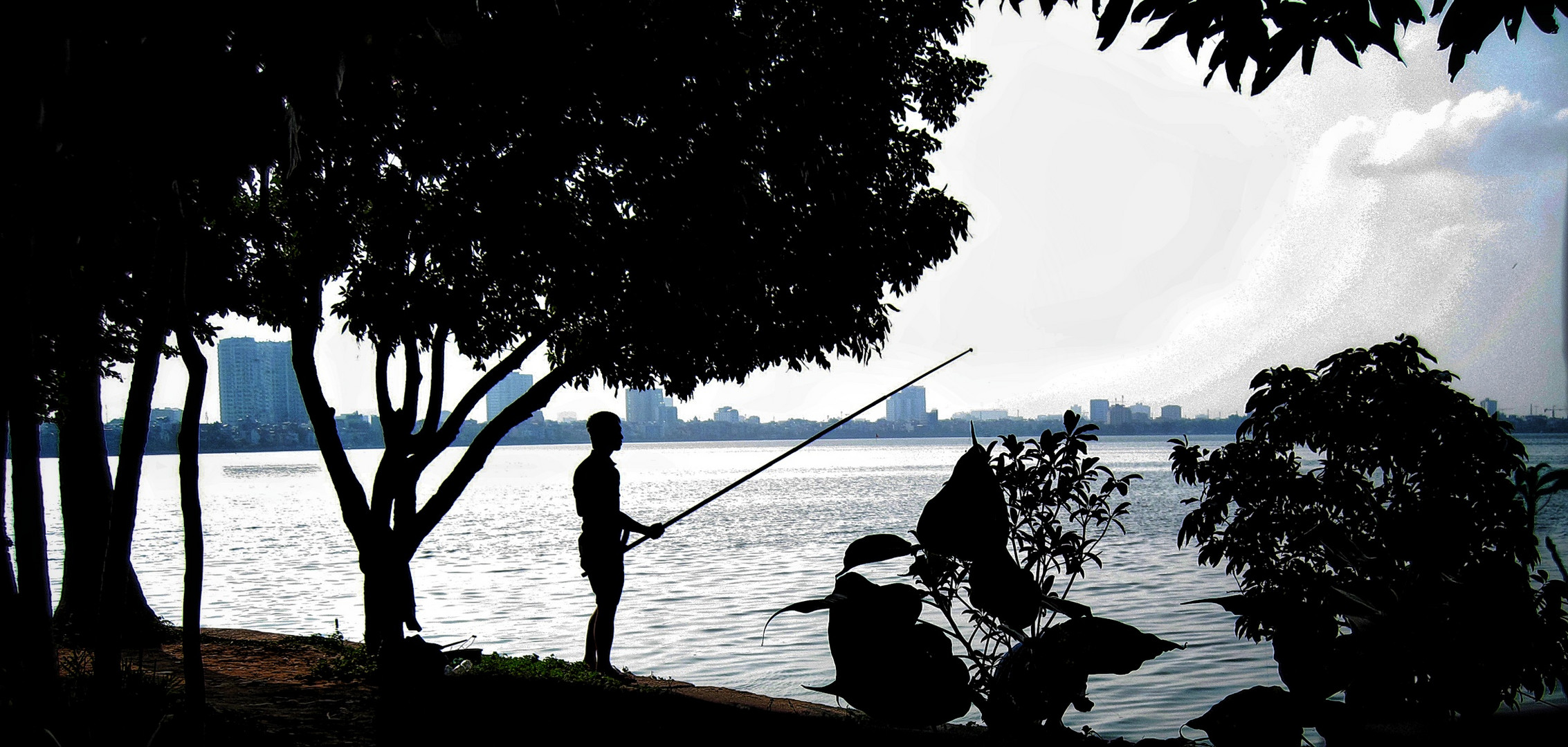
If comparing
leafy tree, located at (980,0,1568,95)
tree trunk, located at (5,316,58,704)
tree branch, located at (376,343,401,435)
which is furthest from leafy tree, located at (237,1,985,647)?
leafy tree, located at (980,0,1568,95)

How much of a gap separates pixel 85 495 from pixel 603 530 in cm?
375

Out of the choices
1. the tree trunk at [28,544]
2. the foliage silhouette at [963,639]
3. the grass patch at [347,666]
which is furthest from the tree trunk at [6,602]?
the grass patch at [347,666]

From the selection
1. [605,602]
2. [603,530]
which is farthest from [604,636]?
[603,530]

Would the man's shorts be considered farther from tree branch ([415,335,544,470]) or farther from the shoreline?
tree branch ([415,335,544,470])

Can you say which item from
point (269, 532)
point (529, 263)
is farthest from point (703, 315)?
point (269, 532)

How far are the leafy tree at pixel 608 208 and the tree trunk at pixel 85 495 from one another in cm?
114

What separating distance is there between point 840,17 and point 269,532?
80.0 ft

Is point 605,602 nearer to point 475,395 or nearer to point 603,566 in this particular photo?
point 603,566

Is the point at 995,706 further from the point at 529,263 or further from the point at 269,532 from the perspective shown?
the point at 269,532

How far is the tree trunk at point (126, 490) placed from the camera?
3.69m

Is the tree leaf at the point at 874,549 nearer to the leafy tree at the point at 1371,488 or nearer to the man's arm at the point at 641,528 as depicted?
the leafy tree at the point at 1371,488

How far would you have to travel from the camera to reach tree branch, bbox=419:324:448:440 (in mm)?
7254

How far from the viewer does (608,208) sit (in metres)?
6.23

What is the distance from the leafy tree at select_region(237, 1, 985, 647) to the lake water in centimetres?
Result: 267
